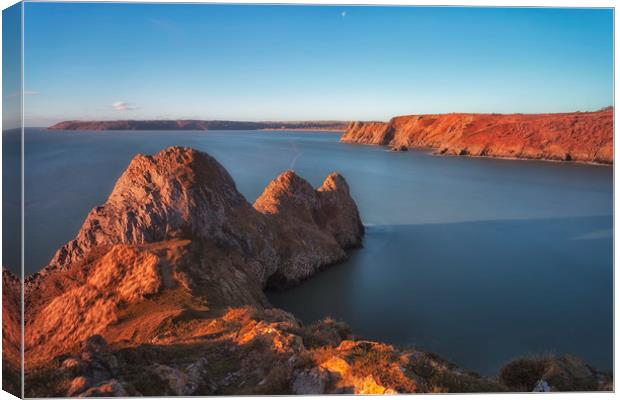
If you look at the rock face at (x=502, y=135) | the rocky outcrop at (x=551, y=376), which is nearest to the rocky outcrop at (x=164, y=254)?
the rocky outcrop at (x=551, y=376)

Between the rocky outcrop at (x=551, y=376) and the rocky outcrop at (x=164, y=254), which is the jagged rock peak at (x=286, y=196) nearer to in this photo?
the rocky outcrop at (x=164, y=254)

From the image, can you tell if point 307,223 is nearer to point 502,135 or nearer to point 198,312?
point 198,312

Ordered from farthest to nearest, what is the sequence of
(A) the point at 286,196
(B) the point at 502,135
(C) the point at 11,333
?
(B) the point at 502,135 → (A) the point at 286,196 → (C) the point at 11,333

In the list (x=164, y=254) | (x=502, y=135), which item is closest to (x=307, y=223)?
(x=164, y=254)

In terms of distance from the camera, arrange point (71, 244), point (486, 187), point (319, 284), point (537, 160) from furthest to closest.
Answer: point (537, 160)
point (486, 187)
point (319, 284)
point (71, 244)

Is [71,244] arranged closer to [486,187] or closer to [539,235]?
[539,235]

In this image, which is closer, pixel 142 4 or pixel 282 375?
pixel 282 375

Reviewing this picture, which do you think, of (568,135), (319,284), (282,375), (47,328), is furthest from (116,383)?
(568,135)
